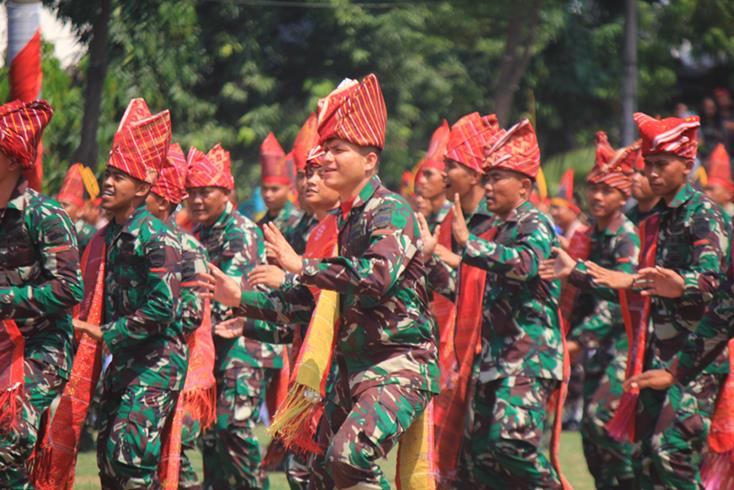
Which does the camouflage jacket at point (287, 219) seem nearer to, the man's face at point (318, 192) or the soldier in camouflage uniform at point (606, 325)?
the man's face at point (318, 192)

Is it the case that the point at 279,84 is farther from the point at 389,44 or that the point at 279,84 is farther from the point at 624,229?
the point at 624,229

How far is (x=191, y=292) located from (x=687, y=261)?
2.77 meters

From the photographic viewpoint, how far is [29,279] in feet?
24.2

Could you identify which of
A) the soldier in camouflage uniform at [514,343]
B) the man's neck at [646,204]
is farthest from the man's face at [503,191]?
the man's neck at [646,204]

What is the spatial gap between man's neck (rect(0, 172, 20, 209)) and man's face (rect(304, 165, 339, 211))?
4.87 feet

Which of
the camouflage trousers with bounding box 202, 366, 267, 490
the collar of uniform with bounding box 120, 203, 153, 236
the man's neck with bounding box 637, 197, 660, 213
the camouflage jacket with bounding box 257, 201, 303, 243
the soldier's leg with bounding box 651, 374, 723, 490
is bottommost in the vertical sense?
the camouflage trousers with bounding box 202, 366, 267, 490

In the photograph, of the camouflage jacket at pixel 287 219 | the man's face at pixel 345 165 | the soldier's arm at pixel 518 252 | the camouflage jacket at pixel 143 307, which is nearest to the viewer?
the man's face at pixel 345 165

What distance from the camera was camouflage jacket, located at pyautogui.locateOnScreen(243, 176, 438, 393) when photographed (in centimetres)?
682

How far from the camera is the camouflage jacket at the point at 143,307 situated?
766 cm

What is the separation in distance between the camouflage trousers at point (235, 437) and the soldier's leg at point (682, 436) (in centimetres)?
295

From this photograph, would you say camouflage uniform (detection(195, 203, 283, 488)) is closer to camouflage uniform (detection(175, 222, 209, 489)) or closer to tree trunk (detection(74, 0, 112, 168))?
camouflage uniform (detection(175, 222, 209, 489))

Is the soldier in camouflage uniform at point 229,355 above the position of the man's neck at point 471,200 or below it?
below

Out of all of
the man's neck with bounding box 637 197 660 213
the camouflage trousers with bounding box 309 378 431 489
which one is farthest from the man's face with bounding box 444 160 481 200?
the camouflage trousers with bounding box 309 378 431 489

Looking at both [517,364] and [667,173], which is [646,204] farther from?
[517,364]
